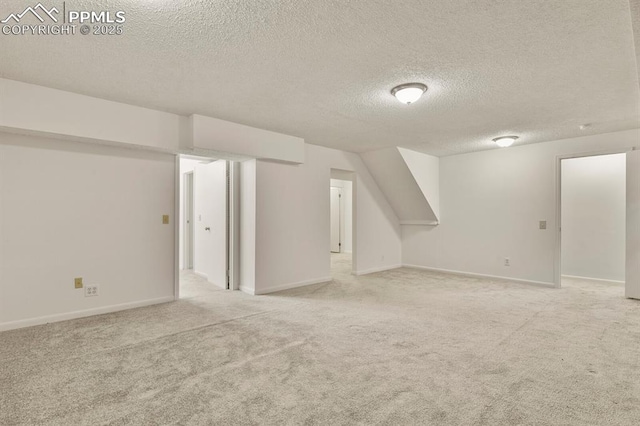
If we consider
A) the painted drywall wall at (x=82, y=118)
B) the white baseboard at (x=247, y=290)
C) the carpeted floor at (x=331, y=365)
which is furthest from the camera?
the white baseboard at (x=247, y=290)

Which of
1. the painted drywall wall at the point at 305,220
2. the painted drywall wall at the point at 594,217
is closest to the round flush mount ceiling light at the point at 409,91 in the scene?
the painted drywall wall at the point at 305,220

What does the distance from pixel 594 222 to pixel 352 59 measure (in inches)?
216

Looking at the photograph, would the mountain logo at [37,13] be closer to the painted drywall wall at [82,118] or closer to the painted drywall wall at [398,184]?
the painted drywall wall at [82,118]

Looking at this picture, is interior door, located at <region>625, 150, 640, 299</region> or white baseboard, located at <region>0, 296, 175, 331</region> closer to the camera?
white baseboard, located at <region>0, 296, 175, 331</region>

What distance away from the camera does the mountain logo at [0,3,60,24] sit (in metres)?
1.86

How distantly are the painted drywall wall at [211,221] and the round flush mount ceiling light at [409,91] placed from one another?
9.51ft

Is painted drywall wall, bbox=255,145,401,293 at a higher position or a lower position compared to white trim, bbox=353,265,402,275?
higher

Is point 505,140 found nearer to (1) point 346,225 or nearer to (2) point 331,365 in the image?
(2) point 331,365

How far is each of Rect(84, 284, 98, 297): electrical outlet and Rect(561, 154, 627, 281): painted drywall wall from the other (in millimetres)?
7222

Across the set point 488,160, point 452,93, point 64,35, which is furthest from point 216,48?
point 488,160

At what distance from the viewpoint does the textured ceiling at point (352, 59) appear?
187 centimetres

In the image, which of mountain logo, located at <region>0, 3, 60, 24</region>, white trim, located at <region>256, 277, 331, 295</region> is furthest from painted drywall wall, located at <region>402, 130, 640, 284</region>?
mountain logo, located at <region>0, 3, 60, 24</region>

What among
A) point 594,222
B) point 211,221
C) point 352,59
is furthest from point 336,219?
point 352,59

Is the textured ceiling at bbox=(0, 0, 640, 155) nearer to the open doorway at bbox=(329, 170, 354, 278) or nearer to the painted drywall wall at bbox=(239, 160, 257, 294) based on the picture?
the painted drywall wall at bbox=(239, 160, 257, 294)
